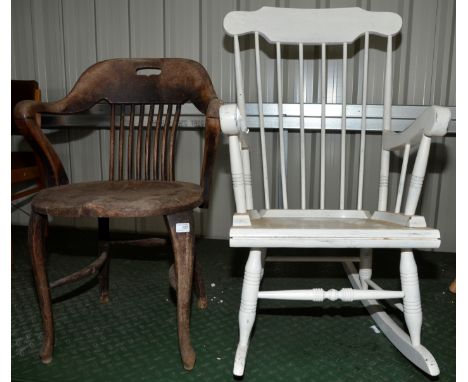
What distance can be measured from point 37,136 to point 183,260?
0.62 m

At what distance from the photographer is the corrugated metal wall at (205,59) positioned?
199 cm

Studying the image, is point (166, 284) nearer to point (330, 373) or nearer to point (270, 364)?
point (270, 364)

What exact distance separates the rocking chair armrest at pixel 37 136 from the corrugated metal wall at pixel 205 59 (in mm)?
1053

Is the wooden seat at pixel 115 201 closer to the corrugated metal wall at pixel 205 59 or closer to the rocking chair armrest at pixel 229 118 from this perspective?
the rocking chair armrest at pixel 229 118

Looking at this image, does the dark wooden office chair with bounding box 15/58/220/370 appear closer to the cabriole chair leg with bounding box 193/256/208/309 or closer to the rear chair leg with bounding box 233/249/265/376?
the cabriole chair leg with bounding box 193/256/208/309

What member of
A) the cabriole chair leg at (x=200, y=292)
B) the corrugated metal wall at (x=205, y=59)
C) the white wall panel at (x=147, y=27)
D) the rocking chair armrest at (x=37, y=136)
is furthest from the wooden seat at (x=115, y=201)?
the white wall panel at (x=147, y=27)

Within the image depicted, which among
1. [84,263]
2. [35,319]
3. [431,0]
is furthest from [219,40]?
[35,319]

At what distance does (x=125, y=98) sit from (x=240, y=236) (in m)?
0.74

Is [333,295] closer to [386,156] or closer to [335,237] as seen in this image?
[335,237]

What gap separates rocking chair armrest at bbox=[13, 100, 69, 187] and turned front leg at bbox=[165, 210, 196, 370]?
49cm

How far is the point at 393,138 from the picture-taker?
1296 mm

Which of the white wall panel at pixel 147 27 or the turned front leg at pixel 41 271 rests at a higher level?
the white wall panel at pixel 147 27

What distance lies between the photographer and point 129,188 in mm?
1222

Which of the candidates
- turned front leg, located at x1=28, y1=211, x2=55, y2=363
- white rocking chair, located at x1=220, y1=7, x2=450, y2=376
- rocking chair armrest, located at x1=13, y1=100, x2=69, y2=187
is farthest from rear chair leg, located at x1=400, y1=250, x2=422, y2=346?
rocking chair armrest, located at x1=13, y1=100, x2=69, y2=187
